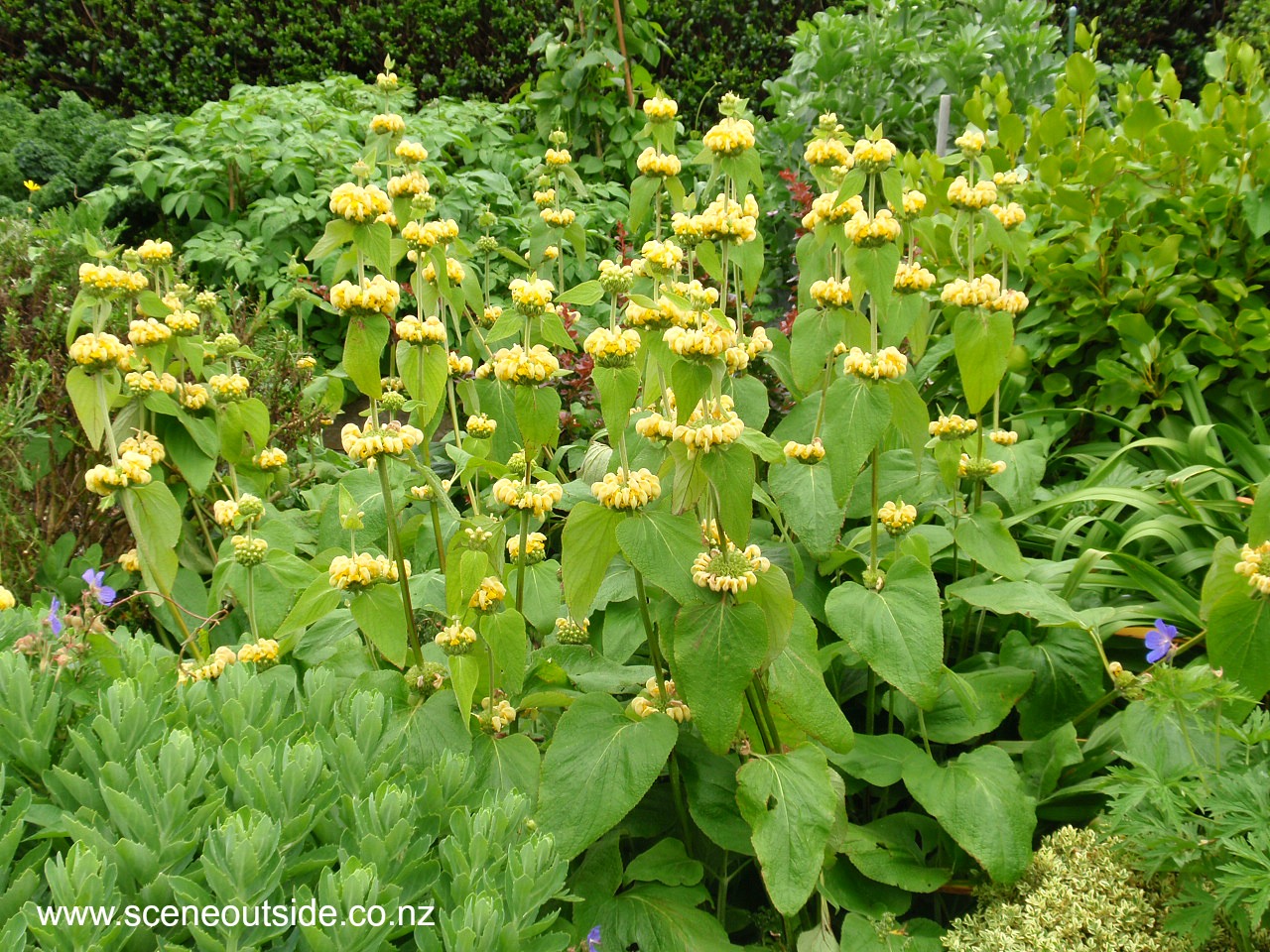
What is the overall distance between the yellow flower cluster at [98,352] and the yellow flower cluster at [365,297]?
0.72m

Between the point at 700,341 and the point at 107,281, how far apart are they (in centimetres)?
151

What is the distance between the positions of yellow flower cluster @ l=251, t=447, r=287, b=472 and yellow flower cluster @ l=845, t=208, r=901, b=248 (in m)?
1.64

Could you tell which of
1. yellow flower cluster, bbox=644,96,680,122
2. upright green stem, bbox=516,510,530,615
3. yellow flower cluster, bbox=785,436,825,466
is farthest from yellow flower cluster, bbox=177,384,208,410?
yellow flower cluster, bbox=785,436,825,466

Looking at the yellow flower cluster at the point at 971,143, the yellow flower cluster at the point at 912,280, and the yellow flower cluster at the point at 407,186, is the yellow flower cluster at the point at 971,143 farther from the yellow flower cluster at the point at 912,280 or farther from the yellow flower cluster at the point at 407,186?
the yellow flower cluster at the point at 407,186

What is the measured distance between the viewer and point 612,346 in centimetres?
157

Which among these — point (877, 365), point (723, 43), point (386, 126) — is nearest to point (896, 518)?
point (877, 365)

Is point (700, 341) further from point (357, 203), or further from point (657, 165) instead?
point (657, 165)

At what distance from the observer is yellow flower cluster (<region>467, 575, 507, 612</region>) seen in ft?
5.45

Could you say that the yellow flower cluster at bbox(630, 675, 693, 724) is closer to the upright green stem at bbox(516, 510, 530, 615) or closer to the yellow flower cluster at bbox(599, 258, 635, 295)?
the upright green stem at bbox(516, 510, 530, 615)

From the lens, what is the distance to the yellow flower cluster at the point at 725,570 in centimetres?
155

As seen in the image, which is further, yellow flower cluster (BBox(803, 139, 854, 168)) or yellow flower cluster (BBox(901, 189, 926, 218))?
yellow flower cluster (BBox(901, 189, 926, 218))

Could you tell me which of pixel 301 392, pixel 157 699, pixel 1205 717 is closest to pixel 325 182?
pixel 301 392

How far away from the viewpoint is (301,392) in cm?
335

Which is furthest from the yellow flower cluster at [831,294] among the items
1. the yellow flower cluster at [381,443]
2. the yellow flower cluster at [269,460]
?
the yellow flower cluster at [269,460]
